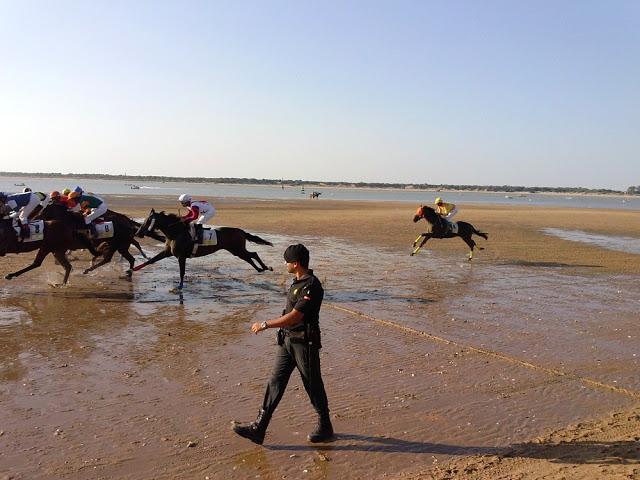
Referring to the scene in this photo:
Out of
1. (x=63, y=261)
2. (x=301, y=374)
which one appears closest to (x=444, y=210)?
(x=63, y=261)

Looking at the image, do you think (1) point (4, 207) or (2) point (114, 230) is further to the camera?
(2) point (114, 230)

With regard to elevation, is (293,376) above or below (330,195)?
below

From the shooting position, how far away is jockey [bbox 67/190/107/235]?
13938 millimetres

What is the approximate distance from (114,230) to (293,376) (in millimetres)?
8850

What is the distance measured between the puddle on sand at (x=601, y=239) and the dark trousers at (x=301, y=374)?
20.2 metres

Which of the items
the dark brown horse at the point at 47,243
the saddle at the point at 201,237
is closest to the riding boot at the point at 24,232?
the dark brown horse at the point at 47,243

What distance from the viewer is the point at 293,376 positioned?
6.90m

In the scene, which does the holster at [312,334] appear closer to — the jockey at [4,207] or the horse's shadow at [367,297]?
the horse's shadow at [367,297]

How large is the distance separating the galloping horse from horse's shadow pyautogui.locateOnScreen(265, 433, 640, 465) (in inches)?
371

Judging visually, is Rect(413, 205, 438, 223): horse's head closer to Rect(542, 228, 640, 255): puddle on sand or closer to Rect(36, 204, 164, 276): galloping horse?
Rect(36, 204, 164, 276): galloping horse

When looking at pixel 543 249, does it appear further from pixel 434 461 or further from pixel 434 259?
pixel 434 461

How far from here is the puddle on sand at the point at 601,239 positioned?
23.5 metres

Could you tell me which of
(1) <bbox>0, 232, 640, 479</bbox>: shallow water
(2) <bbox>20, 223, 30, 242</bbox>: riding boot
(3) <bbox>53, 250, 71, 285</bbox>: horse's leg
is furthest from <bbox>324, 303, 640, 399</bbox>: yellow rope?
(2) <bbox>20, 223, 30, 242</bbox>: riding boot

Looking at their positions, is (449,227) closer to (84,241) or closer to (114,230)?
(114,230)
